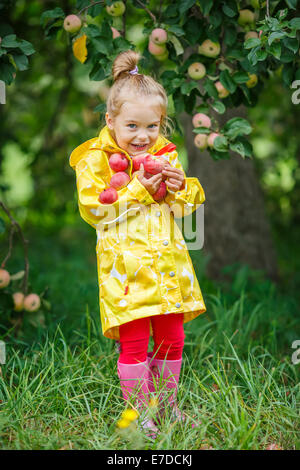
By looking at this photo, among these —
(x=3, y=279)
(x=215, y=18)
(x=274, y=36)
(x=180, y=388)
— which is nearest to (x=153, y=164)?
(x=274, y=36)

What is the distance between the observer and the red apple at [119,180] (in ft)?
5.83

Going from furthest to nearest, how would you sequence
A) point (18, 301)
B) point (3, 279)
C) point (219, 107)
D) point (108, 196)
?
point (18, 301) → point (3, 279) → point (219, 107) → point (108, 196)

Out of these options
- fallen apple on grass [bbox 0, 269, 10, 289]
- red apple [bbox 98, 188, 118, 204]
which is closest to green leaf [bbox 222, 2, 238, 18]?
red apple [bbox 98, 188, 118, 204]

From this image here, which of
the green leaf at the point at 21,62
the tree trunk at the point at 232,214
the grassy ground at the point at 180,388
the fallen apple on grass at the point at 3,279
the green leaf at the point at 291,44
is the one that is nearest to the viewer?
the grassy ground at the point at 180,388

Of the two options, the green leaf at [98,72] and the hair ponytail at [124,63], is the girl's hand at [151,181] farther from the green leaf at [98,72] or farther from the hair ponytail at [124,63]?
the green leaf at [98,72]

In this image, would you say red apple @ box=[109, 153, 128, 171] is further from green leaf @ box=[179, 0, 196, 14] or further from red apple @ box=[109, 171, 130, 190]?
green leaf @ box=[179, 0, 196, 14]

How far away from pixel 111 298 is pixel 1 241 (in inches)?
118

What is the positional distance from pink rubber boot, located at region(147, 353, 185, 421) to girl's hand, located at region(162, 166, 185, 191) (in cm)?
69

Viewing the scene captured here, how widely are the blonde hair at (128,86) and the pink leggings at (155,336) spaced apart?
2.66 ft

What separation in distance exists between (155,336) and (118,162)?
0.72 metres

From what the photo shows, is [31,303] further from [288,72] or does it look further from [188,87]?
[288,72]

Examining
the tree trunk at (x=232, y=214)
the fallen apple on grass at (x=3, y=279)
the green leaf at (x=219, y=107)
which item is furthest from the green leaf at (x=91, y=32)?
the tree trunk at (x=232, y=214)

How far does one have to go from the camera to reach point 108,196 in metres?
1.73

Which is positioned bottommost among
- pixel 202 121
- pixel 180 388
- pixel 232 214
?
pixel 180 388
